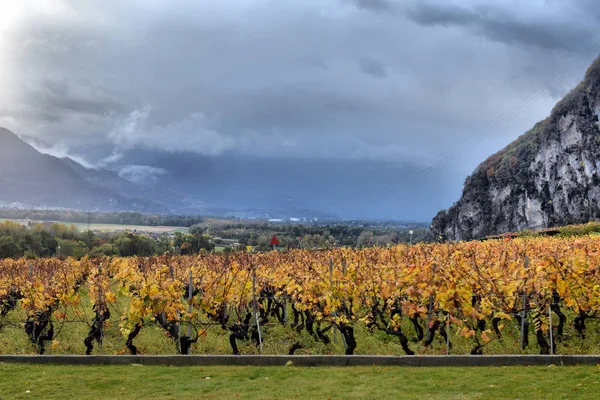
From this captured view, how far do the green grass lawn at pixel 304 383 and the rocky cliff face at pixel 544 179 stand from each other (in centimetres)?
5731

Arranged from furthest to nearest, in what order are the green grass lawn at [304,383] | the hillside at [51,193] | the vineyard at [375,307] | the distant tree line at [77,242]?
the hillside at [51,193] → the distant tree line at [77,242] → the vineyard at [375,307] → the green grass lawn at [304,383]

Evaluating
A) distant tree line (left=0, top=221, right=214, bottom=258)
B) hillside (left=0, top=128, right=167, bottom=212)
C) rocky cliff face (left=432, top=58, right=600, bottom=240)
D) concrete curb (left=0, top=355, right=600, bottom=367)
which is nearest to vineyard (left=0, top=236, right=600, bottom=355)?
concrete curb (left=0, top=355, right=600, bottom=367)

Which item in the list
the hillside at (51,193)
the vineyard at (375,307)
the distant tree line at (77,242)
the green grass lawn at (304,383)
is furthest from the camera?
the hillside at (51,193)

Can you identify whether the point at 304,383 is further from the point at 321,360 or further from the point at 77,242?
the point at 77,242

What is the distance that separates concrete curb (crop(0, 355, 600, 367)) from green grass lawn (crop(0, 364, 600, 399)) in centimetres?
26

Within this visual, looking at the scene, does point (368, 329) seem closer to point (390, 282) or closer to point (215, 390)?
point (390, 282)

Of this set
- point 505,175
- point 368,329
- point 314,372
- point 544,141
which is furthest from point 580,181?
point 314,372

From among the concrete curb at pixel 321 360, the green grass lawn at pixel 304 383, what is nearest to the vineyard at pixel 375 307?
the concrete curb at pixel 321 360

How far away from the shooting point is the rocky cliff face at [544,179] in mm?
68750

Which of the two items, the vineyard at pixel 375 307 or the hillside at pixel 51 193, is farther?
the hillside at pixel 51 193

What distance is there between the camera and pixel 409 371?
793 cm

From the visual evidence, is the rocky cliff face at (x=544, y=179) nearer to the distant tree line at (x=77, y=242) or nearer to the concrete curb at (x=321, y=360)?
the distant tree line at (x=77, y=242)

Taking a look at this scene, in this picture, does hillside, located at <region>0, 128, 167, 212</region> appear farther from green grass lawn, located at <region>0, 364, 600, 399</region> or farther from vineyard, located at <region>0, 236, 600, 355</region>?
green grass lawn, located at <region>0, 364, 600, 399</region>

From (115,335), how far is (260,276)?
4.32 metres
